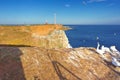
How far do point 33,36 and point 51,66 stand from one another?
1491 cm

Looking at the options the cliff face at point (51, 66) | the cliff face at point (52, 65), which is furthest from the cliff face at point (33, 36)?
the cliff face at point (51, 66)

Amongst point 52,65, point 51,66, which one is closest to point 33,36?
point 52,65

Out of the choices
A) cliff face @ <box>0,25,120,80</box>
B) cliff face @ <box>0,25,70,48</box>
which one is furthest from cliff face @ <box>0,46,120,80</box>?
cliff face @ <box>0,25,70,48</box>

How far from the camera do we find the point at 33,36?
31.7 meters

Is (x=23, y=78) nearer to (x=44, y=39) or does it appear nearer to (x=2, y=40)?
(x=2, y=40)

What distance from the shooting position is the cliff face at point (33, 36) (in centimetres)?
2905

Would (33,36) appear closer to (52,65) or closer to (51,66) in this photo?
(52,65)

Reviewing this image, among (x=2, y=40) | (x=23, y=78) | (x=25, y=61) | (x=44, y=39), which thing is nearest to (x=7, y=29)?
(x=2, y=40)

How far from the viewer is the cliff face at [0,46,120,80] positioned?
51.4 ft

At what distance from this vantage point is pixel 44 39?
109ft

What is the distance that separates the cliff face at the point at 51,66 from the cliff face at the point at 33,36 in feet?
32.0

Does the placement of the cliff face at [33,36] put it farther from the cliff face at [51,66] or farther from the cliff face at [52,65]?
the cliff face at [51,66]

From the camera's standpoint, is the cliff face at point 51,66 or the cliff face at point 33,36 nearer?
the cliff face at point 51,66

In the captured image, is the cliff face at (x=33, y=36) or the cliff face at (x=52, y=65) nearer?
the cliff face at (x=52, y=65)
